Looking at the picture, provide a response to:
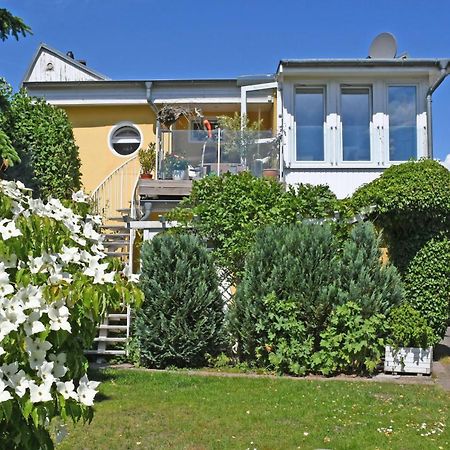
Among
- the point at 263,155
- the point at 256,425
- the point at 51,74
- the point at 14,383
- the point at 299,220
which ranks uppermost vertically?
the point at 51,74

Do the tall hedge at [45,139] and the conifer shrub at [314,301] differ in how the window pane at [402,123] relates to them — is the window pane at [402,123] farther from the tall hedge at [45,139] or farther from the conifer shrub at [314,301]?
the tall hedge at [45,139]

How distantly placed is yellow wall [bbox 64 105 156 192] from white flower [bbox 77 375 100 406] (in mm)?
13892

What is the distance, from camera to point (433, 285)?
1001 cm

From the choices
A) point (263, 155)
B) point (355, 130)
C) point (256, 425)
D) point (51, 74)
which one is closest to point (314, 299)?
point (256, 425)

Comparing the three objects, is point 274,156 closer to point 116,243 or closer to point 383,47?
point 116,243

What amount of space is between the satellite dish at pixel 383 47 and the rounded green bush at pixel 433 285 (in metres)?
7.12

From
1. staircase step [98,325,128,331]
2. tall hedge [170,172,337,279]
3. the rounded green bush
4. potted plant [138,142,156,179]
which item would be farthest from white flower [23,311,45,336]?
potted plant [138,142,156,179]

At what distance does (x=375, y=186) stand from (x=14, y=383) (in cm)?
861

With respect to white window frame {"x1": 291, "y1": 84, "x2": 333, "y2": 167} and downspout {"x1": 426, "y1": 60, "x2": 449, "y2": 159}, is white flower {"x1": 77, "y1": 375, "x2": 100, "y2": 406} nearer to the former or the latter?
white window frame {"x1": 291, "y1": 84, "x2": 333, "y2": 167}

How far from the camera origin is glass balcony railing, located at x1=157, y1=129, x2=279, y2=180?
1348cm

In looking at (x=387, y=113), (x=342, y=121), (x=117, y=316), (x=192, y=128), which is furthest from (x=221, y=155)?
(x=117, y=316)

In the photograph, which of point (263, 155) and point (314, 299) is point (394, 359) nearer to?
point (314, 299)

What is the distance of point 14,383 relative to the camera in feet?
8.07

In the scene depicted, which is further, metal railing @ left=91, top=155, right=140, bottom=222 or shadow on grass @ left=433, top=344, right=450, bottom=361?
metal railing @ left=91, top=155, right=140, bottom=222
